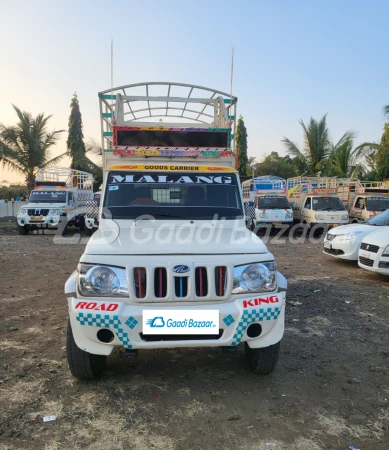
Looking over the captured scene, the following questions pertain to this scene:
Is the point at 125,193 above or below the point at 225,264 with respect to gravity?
above

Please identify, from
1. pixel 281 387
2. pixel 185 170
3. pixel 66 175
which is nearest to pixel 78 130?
pixel 66 175

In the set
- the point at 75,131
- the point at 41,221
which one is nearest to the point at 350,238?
the point at 41,221

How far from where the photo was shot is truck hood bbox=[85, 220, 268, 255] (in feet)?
10.3

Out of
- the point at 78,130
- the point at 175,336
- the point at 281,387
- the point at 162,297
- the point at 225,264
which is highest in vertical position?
the point at 78,130

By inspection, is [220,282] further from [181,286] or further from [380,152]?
[380,152]

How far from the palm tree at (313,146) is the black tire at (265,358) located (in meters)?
25.2

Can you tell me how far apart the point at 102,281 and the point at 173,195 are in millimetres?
1723

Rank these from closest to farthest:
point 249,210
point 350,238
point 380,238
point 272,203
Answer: point 249,210 < point 380,238 < point 350,238 < point 272,203

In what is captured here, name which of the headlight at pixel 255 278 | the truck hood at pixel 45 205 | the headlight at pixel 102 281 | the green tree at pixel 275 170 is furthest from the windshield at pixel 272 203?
the green tree at pixel 275 170

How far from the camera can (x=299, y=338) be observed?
442cm

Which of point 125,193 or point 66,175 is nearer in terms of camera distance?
point 125,193

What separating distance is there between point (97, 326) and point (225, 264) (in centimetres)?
111

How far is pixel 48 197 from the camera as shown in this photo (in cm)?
1608

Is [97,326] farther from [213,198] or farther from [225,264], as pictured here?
[213,198]
